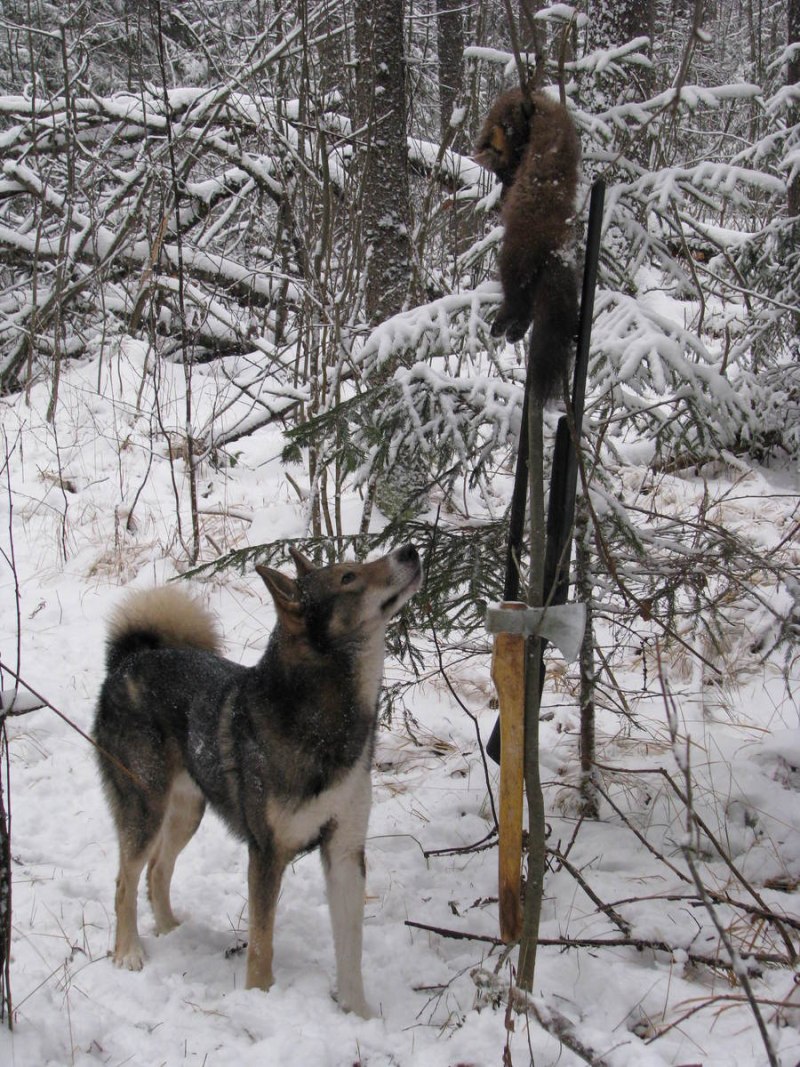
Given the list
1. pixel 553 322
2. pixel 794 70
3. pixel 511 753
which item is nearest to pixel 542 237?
pixel 553 322

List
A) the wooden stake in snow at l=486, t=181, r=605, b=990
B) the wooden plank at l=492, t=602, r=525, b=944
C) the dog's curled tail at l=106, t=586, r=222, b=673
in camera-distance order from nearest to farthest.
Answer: the wooden stake in snow at l=486, t=181, r=605, b=990
the wooden plank at l=492, t=602, r=525, b=944
the dog's curled tail at l=106, t=586, r=222, b=673

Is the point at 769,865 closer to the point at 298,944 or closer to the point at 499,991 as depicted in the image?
the point at 499,991

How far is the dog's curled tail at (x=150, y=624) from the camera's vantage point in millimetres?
3867

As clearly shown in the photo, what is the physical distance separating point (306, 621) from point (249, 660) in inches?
118

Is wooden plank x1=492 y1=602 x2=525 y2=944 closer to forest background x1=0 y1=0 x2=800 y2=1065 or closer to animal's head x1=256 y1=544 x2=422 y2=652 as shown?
forest background x1=0 y1=0 x2=800 y2=1065

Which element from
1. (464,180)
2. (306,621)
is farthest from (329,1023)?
(464,180)

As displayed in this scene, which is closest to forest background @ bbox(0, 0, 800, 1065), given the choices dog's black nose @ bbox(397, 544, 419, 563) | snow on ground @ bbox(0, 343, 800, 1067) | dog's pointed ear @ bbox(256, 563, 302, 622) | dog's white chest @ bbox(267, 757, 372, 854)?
snow on ground @ bbox(0, 343, 800, 1067)

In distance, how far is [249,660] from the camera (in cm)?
588

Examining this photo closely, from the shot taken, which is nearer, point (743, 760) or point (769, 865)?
point (769, 865)

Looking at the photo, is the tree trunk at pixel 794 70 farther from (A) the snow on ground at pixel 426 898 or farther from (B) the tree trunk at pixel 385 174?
(B) the tree trunk at pixel 385 174

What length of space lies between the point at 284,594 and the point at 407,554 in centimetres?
46

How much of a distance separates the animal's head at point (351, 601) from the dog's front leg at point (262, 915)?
76cm

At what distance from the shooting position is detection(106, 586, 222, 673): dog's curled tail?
3867 mm

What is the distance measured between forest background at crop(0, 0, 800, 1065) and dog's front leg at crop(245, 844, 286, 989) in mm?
134
